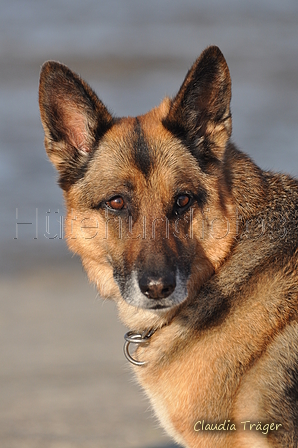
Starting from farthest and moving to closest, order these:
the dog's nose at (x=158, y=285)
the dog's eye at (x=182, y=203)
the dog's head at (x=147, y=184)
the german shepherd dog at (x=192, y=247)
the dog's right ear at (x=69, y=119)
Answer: the dog's right ear at (x=69, y=119) < the dog's eye at (x=182, y=203) < the dog's head at (x=147, y=184) < the dog's nose at (x=158, y=285) < the german shepherd dog at (x=192, y=247)

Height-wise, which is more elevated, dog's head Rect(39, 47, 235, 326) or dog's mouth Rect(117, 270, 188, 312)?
dog's head Rect(39, 47, 235, 326)

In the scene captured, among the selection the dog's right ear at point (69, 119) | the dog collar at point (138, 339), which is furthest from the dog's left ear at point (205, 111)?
the dog collar at point (138, 339)

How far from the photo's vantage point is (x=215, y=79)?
14.2 feet

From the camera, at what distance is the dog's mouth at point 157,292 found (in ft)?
12.8

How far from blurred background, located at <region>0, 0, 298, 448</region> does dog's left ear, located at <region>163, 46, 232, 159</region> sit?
4.91 feet

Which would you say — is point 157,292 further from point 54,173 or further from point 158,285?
point 54,173

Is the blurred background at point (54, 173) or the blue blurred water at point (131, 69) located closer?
the blurred background at point (54, 173)

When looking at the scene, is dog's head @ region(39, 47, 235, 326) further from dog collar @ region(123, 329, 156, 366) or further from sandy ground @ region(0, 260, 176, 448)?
sandy ground @ region(0, 260, 176, 448)

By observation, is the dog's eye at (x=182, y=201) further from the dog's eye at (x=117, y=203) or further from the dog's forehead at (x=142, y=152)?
the dog's eye at (x=117, y=203)

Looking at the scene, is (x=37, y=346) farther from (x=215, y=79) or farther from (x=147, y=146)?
(x=215, y=79)

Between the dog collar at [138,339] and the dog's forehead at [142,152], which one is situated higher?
the dog's forehead at [142,152]

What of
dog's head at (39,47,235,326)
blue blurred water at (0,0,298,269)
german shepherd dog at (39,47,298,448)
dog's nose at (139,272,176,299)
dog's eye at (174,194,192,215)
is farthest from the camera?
blue blurred water at (0,0,298,269)

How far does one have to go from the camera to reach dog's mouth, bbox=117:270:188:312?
3.92 metres

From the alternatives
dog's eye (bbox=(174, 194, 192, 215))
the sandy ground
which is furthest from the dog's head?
the sandy ground
